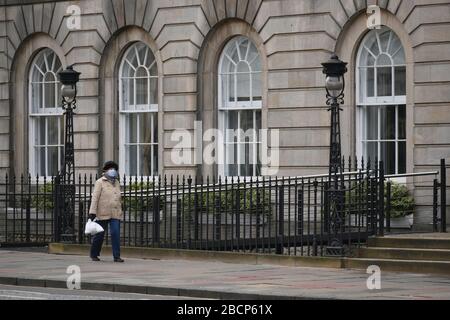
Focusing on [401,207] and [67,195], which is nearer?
[401,207]

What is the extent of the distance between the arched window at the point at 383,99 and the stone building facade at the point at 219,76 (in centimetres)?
3

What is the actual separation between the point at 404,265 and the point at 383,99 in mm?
8310

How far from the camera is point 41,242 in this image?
31.5 metres

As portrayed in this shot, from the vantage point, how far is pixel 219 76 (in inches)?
1353

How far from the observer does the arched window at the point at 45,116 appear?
3781 centimetres

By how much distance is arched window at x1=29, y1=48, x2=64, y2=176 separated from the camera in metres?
37.8

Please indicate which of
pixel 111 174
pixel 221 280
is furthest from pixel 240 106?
pixel 221 280

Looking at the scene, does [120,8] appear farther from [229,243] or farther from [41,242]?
[229,243]

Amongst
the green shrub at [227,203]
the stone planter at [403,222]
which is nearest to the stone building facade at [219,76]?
the stone planter at [403,222]

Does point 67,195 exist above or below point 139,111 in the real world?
below

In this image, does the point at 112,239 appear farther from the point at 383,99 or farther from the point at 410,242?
the point at 383,99

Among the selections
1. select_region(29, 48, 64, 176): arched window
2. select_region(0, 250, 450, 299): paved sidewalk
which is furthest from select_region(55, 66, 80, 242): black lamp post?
select_region(29, 48, 64, 176): arched window

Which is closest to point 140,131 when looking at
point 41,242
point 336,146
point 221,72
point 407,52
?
point 221,72

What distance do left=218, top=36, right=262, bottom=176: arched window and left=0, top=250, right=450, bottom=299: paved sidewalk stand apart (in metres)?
7.22
